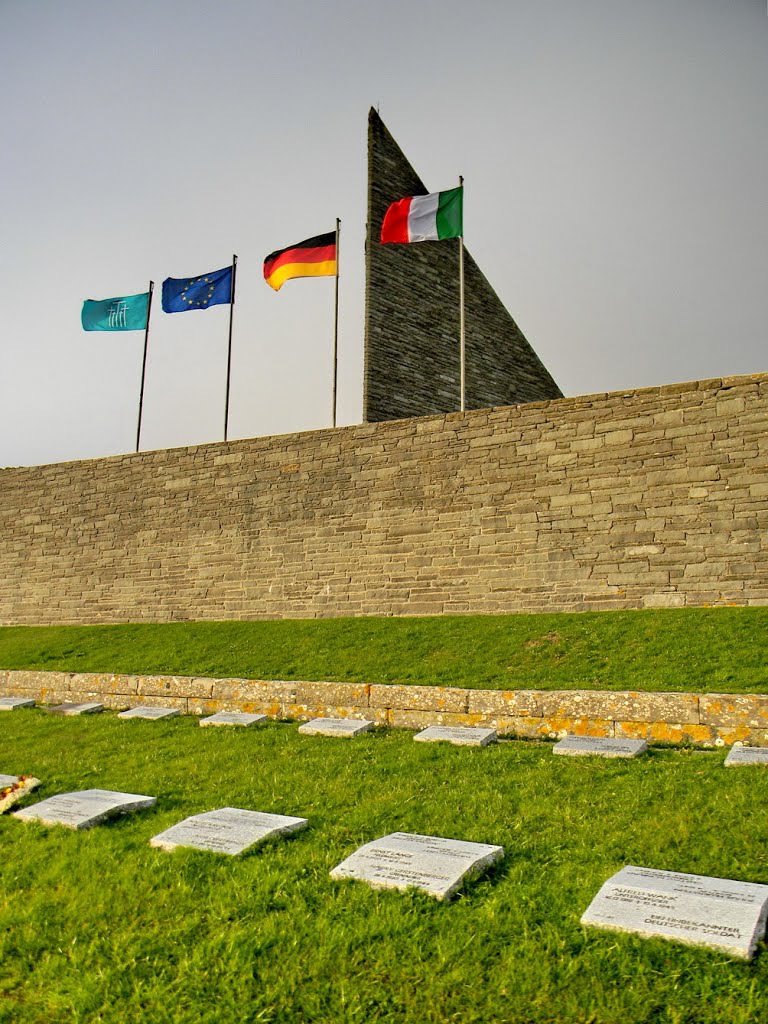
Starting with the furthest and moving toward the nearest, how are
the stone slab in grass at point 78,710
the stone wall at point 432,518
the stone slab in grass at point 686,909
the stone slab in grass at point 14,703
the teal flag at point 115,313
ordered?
1. the teal flag at point 115,313
2. the stone wall at point 432,518
3. the stone slab in grass at point 14,703
4. the stone slab in grass at point 78,710
5. the stone slab in grass at point 686,909

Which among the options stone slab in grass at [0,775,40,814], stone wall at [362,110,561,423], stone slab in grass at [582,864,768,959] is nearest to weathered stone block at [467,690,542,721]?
stone slab in grass at [0,775,40,814]

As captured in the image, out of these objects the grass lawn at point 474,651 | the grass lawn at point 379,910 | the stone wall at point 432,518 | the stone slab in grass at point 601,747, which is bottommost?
the grass lawn at point 379,910

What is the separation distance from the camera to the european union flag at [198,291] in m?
21.8

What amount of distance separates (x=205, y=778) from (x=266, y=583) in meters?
11.2

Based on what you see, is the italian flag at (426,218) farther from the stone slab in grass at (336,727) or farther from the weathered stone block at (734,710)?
the weathered stone block at (734,710)

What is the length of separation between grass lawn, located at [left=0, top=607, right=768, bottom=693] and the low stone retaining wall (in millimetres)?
923

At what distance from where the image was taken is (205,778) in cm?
570

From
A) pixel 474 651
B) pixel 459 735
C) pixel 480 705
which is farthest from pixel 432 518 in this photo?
pixel 459 735

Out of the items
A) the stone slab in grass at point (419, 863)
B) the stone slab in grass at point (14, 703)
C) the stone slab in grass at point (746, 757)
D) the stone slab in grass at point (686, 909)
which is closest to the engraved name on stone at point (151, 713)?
the stone slab in grass at point (14, 703)

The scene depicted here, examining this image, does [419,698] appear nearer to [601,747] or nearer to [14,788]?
[601,747]

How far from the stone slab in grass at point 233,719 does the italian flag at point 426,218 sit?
44.3 ft

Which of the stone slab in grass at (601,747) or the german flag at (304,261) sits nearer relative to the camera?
the stone slab in grass at (601,747)

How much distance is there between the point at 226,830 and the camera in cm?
412

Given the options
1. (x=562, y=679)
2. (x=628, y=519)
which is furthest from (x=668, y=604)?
Result: (x=562, y=679)
